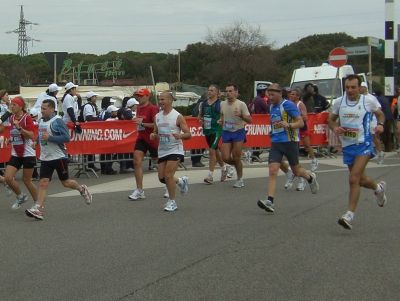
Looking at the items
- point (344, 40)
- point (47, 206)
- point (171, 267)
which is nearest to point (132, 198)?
point (47, 206)

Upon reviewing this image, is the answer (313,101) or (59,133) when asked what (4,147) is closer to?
(59,133)

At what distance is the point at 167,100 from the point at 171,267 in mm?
4043

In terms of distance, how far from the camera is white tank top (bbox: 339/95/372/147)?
8.35 m

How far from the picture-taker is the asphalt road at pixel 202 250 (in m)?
5.79

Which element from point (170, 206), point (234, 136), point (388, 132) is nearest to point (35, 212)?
point (170, 206)

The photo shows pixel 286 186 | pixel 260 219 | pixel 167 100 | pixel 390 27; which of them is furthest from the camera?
pixel 390 27

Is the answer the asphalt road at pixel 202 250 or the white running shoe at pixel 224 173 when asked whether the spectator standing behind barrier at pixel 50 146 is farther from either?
the white running shoe at pixel 224 173

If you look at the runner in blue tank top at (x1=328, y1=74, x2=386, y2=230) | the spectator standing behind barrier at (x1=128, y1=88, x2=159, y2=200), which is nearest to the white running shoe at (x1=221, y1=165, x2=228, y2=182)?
the spectator standing behind barrier at (x1=128, y1=88, x2=159, y2=200)

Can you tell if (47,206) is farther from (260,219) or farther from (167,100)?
(260,219)

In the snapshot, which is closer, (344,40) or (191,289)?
(191,289)

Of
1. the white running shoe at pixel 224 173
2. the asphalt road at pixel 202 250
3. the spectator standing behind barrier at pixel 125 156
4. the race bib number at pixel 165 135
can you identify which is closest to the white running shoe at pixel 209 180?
the white running shoe at pixel 224 173

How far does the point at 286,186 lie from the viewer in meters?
12.3

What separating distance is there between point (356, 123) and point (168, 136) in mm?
2941

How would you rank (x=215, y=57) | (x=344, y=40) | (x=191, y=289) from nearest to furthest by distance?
(x=191, y=289), (x=215, y=57), (x=344, y=40)
